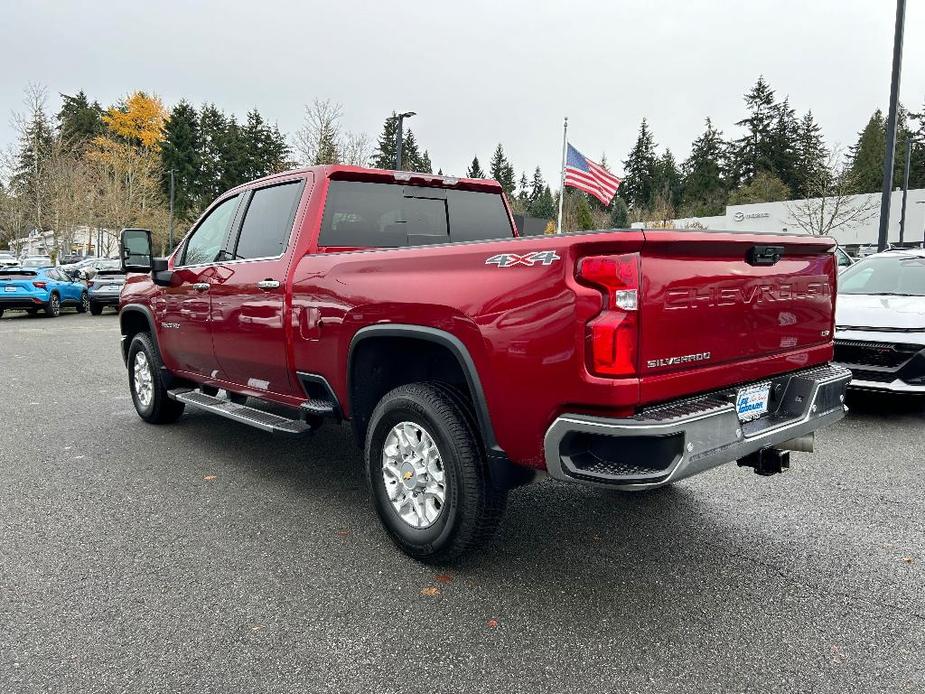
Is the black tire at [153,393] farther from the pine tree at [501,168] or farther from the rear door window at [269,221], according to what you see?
the pine tree at [501,168]

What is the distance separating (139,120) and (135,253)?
72.8 metres

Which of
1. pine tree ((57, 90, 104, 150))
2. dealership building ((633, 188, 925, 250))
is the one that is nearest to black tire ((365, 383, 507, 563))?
dealership building ((633, 188, 925, 250))

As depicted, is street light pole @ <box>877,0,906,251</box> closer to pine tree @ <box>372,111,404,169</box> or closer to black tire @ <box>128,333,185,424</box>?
black tire @ <box>128,333,185,424</box>

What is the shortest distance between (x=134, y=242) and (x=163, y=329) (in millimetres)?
749

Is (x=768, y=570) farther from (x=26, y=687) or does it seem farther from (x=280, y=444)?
(x=280, y=444)

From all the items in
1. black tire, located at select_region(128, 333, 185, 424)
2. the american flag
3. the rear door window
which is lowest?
black tire, located at select_region(128, 333, 185, 424)

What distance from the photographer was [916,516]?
3992mm

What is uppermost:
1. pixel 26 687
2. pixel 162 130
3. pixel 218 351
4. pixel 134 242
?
pixel 162 130

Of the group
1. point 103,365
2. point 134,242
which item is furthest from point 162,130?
point 134,242

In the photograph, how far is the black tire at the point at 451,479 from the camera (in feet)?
10.1

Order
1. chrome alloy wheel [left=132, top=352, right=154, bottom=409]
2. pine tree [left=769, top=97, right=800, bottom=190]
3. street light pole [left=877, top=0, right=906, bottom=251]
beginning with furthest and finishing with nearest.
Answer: pine tree [left=769, top=97, right=800, bottom=190], street light pole [left=877, top=0, right=906, bottom=251], chrome alloy wheel [left=132, top=352, right=154, bottom=409]

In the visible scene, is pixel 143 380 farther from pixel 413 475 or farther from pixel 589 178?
pixel 589 178

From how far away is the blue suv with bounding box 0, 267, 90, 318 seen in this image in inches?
731

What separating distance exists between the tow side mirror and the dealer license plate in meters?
4.69
